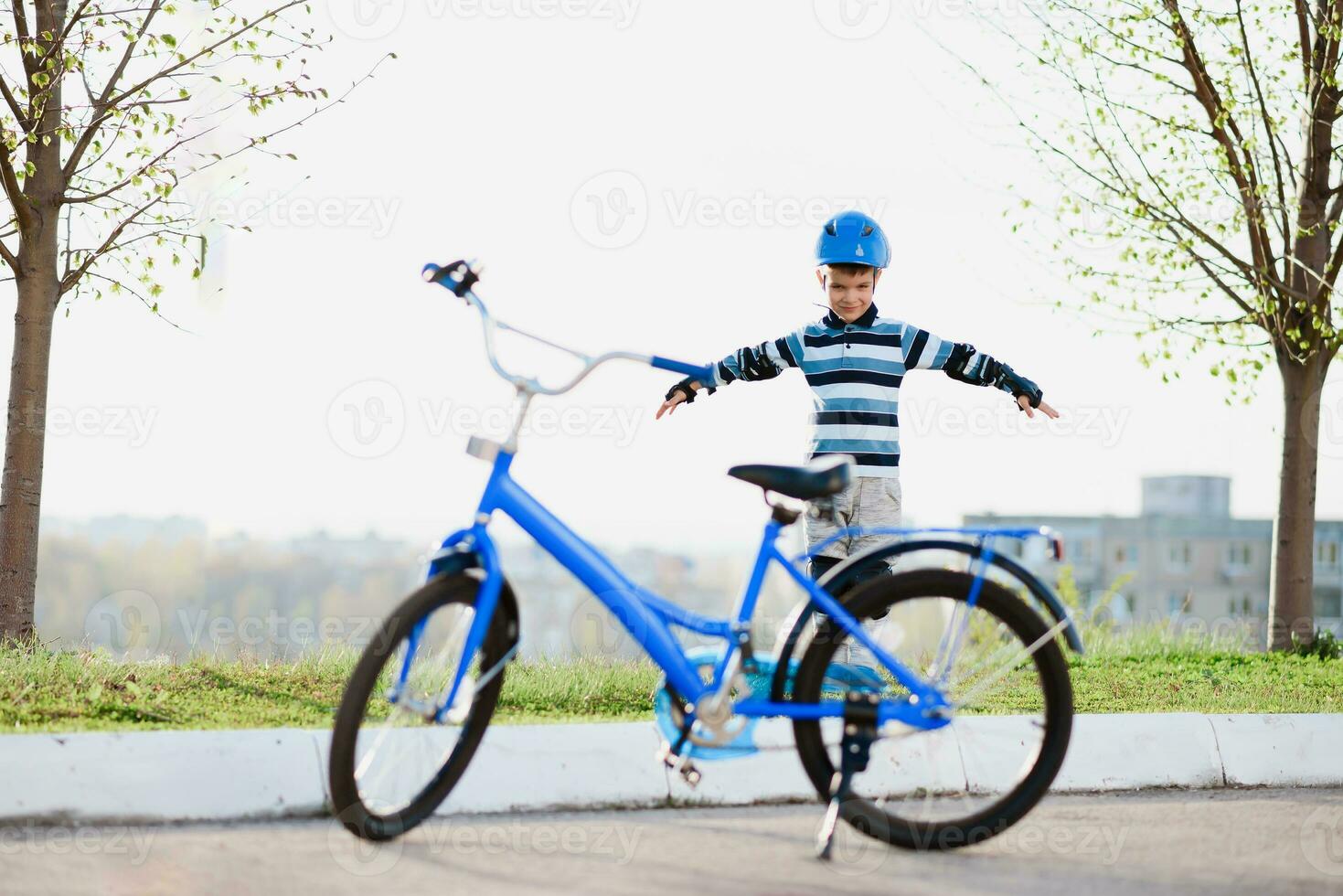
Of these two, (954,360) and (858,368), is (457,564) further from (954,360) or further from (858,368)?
(954,360)

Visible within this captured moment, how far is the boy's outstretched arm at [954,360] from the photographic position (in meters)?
5.30

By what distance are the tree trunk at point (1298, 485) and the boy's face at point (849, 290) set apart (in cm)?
558

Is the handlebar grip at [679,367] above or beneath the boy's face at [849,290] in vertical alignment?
beneath

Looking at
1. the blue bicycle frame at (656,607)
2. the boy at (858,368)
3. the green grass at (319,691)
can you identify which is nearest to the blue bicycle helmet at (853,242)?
the boy at (858,368)

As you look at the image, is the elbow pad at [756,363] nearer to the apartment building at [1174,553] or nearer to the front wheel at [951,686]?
the front wheel at [951,686]

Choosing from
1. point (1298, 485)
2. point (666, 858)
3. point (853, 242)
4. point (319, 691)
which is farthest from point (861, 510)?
point (1298, 485)

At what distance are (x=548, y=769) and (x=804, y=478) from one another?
1.51 m

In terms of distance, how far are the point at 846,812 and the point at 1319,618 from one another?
7377 mm

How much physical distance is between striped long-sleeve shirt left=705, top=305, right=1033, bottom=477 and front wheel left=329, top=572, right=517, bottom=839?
1.62 meters

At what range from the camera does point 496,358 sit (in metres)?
4.05

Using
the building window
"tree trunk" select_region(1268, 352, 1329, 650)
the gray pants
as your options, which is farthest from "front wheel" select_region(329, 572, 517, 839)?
the building window

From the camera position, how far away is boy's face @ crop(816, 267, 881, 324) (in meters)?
5.32

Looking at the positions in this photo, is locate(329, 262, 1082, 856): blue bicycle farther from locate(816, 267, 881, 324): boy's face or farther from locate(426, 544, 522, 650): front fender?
locate(816, 267, 881, 324): boy's face

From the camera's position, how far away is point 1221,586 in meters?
73.4
